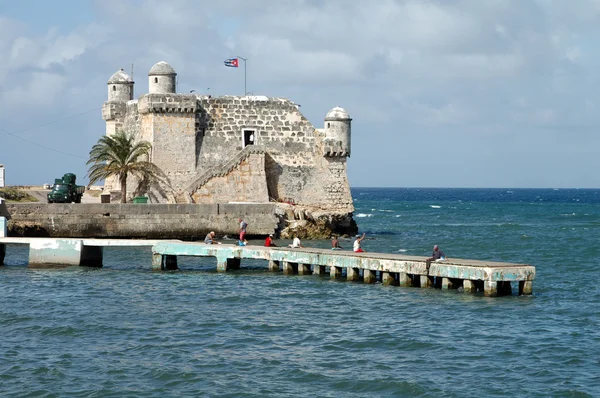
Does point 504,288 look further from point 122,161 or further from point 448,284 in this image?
point 122,161

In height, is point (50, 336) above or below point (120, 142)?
below

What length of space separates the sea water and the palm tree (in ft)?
36.0

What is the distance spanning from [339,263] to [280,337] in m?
8.26

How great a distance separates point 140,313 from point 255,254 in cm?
751

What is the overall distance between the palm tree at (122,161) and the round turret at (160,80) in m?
2.33

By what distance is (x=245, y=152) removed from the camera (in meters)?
44.1

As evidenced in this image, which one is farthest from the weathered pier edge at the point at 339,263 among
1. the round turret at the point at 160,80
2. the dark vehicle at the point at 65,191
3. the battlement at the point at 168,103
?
the round turret at the point at 160,80

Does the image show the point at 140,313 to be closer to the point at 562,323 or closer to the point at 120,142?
the point at 562,323

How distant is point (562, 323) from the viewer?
22500mm

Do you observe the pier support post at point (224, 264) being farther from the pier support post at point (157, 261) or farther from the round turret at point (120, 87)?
the round turret at point (120, 87)

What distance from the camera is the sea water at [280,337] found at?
56.5 feet

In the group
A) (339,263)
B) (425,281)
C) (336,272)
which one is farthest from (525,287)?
(336,272)

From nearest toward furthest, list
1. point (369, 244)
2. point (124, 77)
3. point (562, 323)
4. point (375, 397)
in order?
point (375, 397) < point (562, 323) < point (369, 244) < point (124, 77)

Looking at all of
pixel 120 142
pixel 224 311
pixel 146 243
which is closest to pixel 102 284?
pixel 146 243
